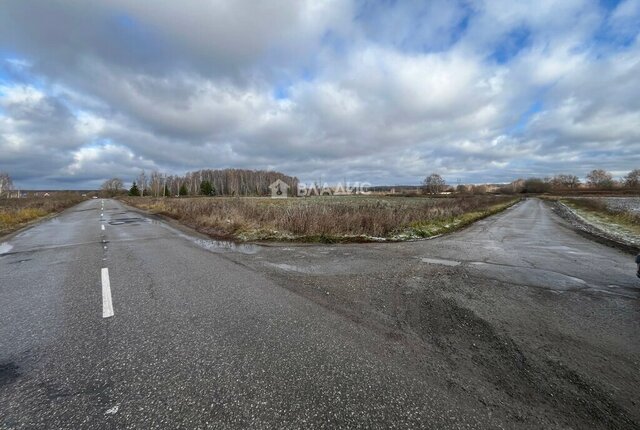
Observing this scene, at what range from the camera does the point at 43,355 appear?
304cm

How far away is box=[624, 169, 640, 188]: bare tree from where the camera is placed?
105m

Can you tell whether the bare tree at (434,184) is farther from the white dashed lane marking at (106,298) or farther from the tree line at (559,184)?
the white dashed lane marking at (106,298)

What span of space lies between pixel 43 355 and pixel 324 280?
4.14 metres

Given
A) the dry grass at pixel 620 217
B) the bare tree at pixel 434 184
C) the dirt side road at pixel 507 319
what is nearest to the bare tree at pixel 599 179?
the bare tree at pixel 434 184

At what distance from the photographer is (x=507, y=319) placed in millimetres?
4023

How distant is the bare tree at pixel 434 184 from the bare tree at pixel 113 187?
14529cm

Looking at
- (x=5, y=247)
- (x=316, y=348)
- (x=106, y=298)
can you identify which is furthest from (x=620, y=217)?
(x=5, y=247)

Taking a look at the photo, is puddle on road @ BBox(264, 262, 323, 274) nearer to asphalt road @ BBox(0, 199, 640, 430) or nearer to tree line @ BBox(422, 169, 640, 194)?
asphalt road @ BBox(0, 199, 640, 430)

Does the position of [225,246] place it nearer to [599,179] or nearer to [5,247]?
[5,247]

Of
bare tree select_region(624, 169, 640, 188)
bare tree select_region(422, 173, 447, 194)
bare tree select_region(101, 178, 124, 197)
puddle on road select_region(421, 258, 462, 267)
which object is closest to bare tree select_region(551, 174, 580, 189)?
bare tree select_region(624, 169, 640, 188)

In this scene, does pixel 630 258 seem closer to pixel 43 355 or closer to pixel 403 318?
pixel 403 318

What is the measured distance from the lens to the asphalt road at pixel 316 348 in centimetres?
226

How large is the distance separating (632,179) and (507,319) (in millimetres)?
159436

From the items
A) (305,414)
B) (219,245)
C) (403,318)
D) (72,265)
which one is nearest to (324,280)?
(403,318)
